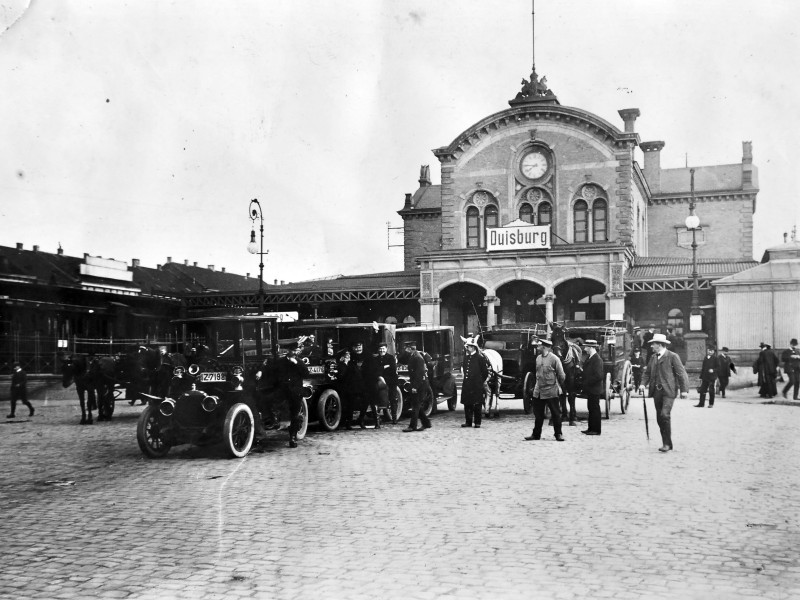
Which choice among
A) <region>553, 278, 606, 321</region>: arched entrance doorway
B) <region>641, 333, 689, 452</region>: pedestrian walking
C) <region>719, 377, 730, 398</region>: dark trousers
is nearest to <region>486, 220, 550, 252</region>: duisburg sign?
<region>553, 278, 606, 321</region>: arched entrance doorway

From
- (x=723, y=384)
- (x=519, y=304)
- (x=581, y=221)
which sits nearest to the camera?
(x=723, y=384)

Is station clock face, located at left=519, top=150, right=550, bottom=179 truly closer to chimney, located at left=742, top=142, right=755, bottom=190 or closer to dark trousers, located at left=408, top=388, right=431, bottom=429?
chimney, located at left=742, top=142, right=755, bottom=190

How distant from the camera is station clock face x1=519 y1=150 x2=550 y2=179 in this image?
39812 millimetres

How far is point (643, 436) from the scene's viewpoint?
42.9 feet

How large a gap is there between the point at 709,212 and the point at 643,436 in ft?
129

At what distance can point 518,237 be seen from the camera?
118 ft

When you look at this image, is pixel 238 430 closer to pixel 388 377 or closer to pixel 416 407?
pixel 416 407

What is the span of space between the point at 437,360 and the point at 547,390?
6.36m

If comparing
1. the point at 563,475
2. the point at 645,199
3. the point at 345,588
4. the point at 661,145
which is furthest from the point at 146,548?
the point at 661,145

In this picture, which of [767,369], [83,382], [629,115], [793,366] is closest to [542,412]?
[767,369]

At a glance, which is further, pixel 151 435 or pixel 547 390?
pixel 547 390

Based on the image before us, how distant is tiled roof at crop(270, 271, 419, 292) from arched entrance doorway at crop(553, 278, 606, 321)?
7.31m

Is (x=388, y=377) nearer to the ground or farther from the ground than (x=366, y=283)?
nearer to the ground

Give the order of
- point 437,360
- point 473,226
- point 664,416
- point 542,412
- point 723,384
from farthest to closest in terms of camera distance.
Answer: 1. point 473,226
2. point 723,384
3. point 437,360
4. point 542,412
5. point 664,416
